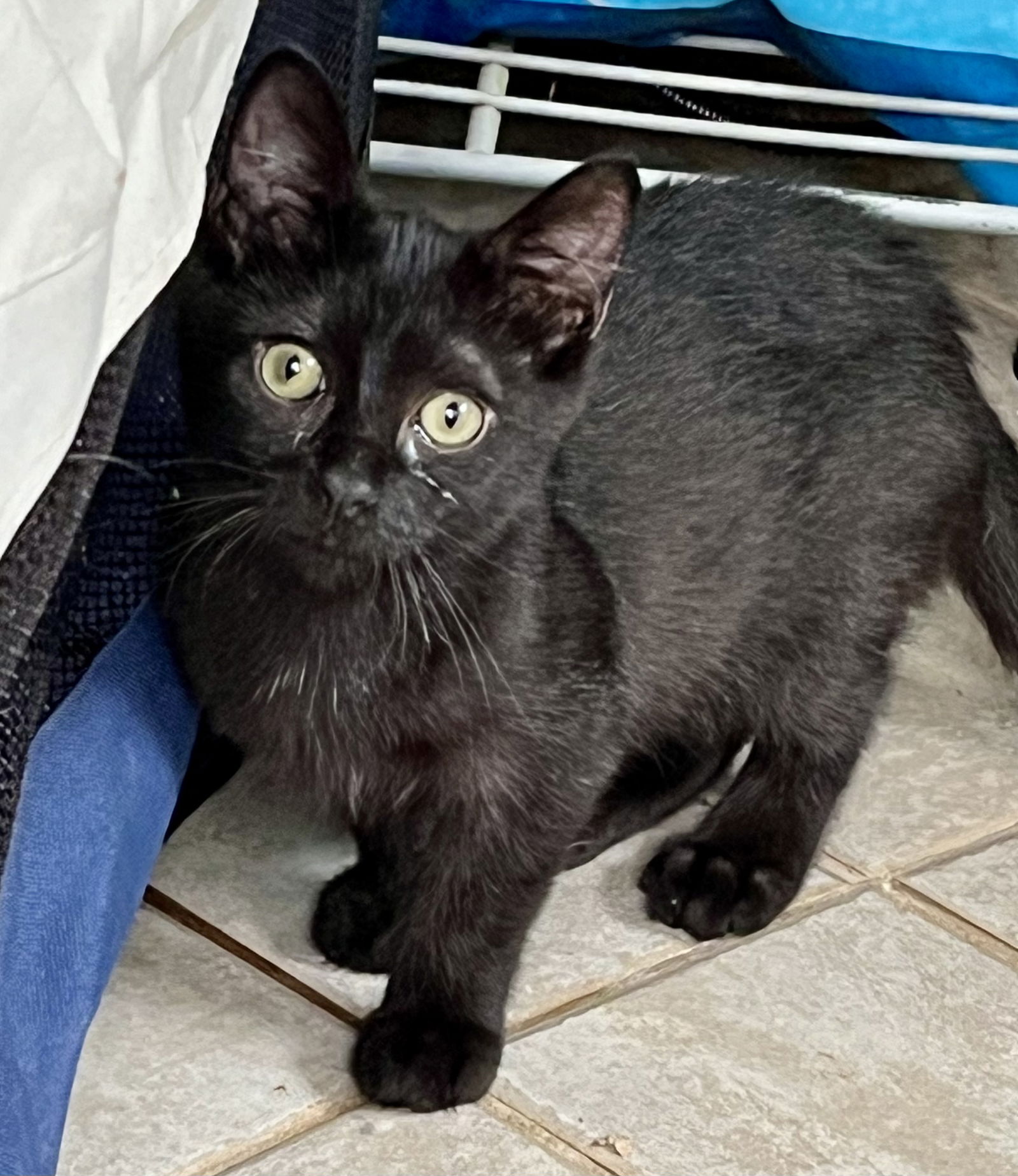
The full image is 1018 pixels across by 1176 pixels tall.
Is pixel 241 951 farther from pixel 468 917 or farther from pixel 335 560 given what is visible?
pixel 335 560

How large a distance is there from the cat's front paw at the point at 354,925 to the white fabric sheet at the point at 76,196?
0.57m

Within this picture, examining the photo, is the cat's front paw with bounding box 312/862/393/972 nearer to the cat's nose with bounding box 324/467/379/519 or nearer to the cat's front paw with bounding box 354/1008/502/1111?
the cat's front paw with bounding box 354/1008/502/1111

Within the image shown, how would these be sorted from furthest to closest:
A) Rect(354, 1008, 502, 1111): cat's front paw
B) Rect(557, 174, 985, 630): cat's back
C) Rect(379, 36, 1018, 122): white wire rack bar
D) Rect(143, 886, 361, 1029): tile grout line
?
Rect(379, 36, 1018, 122): white wire rack bar → Rect(557, 174, 985, 630): cat's back → Rect(143, 886, 361, 1029): tile grout line → Rect(354, 1008, 502, 1111): cat's front paw

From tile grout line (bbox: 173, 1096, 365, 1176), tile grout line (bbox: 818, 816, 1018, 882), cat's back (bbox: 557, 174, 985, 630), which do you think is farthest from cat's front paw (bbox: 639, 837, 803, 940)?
tile grout line (bbox: 173, 1096, 365, 1176)

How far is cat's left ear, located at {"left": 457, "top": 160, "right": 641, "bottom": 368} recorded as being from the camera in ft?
4.01

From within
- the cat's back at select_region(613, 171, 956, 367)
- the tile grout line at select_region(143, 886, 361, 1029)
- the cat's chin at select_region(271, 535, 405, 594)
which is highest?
the cat's back at select_region(613, 171, 956, 367)

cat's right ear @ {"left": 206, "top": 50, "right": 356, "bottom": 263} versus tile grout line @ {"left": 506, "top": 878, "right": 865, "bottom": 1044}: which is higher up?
cat's right ear @ {"left": 206, "top": 50, "right": 356, "bottom": 263}

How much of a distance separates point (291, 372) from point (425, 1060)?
0.54 meters

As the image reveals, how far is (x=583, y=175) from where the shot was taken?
1.20 metres

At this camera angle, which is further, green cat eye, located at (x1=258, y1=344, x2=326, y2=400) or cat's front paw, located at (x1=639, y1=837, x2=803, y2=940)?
cat's front paw, located at (x1=639, y1=837, x2=803, y2=940)

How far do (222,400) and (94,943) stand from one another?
0.42m

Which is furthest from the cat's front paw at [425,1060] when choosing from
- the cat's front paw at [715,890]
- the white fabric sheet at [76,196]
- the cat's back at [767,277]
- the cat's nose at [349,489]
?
the cat's back at [767,277]

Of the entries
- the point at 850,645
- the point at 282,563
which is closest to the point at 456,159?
the point at 850,645

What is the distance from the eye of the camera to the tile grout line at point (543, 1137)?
1.21m
